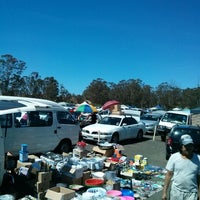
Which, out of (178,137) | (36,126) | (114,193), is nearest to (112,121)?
(178,137)

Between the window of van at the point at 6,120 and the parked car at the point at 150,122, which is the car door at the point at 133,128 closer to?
the parked car at the point at 150,122

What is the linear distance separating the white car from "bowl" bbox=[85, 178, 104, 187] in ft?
21.4

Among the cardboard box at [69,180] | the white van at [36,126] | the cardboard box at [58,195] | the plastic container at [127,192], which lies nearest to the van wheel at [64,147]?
the white van at [36,126]

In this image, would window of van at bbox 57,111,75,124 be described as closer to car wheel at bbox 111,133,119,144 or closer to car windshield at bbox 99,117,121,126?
car wheel at bbox 111,133,119,144

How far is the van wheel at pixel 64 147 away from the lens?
407 inches

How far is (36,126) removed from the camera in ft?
30.7

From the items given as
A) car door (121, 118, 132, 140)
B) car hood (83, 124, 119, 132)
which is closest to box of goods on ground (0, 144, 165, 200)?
car hood (83, 124, 119, 132)

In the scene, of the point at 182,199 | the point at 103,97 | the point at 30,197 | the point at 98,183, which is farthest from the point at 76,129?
the point at 103,97

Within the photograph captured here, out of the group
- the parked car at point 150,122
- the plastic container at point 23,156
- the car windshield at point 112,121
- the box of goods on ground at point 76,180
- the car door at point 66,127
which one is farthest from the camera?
the parked car at point 150,122

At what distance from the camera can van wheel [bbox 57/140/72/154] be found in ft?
33.9

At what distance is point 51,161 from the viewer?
25.4ft

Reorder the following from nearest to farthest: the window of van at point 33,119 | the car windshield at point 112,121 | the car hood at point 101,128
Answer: the window of van at point 33,119 < the car hood at point 101,128 < the car windshield at point 112,121

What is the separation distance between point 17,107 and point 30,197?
275cm

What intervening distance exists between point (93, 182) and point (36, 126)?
10.7 ft
